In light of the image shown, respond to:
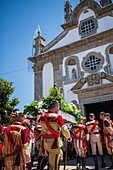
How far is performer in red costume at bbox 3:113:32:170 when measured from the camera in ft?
11.6

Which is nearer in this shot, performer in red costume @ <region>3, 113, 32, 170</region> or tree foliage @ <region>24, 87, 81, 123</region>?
performer in red costume @ <region>3, 113, 32, 170</region>

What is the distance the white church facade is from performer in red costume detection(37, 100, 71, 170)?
7.60m

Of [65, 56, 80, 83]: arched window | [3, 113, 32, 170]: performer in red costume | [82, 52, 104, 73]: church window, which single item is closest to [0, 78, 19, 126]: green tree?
[65, 56, 80, 83]: arched window

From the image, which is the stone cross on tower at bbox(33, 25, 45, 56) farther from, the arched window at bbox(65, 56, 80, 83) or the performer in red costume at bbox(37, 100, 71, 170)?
the performer in red costume at bbox(37, 100, 71, 170)

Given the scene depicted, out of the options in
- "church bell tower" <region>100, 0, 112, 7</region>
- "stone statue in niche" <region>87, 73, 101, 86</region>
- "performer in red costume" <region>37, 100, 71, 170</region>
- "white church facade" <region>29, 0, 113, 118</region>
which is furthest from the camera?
"church bell tower" <region>100, 0, 112, 7</region>

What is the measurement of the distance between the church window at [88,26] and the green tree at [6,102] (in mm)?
8315

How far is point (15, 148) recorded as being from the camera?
359cm

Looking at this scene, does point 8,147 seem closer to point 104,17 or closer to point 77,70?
point 77,70

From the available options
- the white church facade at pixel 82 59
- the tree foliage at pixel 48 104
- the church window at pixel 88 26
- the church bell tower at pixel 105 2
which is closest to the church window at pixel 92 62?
the white church facade at pixel 82 59

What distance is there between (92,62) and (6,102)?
872 centimetres

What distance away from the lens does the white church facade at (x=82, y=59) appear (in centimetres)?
1124

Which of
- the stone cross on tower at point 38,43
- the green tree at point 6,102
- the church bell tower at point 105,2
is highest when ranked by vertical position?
the church bell tower at point 105,2

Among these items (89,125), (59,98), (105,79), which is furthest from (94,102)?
(59,98)

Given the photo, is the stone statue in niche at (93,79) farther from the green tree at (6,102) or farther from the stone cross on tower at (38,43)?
the green tree at (6,102)
